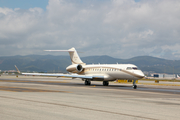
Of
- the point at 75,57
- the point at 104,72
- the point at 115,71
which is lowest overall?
the point at 104,72

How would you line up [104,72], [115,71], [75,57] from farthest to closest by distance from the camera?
[75,57], [104,72], [115,71]

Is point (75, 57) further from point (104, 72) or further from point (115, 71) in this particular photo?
point (115, 71)

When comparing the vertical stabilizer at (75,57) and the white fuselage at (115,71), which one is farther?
the vertical stabilizer at (75,57)

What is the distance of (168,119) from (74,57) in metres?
39.5

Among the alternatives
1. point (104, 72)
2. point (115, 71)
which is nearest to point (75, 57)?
point (104, 72)

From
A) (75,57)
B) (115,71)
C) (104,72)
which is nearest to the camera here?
(115,71)

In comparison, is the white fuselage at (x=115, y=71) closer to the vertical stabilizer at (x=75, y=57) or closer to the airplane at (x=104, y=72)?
the airplane at (x=104, y=72)

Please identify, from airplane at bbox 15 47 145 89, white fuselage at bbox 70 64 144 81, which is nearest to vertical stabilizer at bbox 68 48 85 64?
airplane at bbox 15 47 145 89

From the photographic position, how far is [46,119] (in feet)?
31.3

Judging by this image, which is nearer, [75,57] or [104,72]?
[104,72]

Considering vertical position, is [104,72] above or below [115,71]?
below

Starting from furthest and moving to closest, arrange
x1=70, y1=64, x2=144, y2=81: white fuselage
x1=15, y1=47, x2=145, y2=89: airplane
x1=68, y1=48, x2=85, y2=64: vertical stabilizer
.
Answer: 1. x1=68, y1=48, x2=85, y2=64: vertical stabilizer
2. x1=15, y1=47, x2=145, y2=89: airplane
3. x1=70, y1=64, x2=144, y2=81: white fuselage

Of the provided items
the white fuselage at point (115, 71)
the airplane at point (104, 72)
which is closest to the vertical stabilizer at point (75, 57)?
the airplane at point (104, 72)

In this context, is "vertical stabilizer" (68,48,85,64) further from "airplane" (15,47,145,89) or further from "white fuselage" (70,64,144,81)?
"white fuselage" (70,64,144,81)
